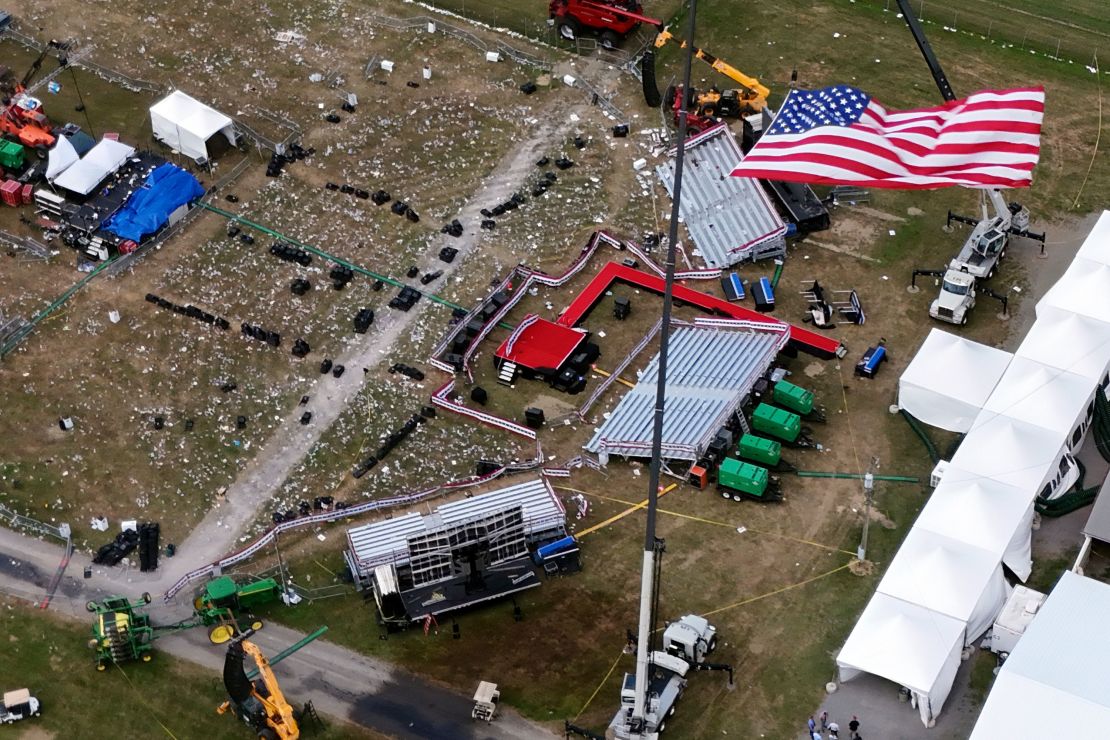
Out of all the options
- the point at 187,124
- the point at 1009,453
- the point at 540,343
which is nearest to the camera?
the point at 1009,453

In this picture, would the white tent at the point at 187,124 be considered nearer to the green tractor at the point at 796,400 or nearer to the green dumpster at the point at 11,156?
the green dumpster at the point at 11,156

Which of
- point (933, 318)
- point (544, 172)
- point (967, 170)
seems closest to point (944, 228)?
point (933, 318)

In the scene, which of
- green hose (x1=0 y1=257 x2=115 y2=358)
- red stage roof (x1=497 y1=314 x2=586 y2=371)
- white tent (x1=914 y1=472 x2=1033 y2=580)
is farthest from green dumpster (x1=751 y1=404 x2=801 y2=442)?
green hose (x1=0 y1=257 x2=115 y2=358)

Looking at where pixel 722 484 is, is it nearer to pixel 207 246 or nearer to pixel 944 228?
pixel 944 228

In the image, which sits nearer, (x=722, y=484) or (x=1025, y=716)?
(x=1025, y=716)

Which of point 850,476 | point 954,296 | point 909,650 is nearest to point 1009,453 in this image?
point 850,476

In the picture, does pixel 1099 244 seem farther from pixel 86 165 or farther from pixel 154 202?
pixel 86 165
